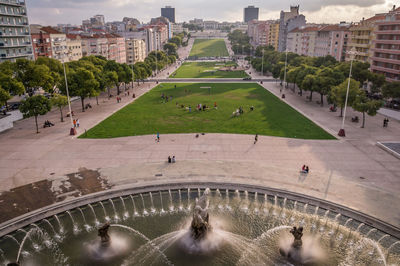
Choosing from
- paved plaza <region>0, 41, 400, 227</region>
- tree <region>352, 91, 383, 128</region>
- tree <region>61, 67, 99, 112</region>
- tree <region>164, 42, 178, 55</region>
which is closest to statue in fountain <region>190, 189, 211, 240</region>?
paved plaza <region>0, 41, 400, 227</region>

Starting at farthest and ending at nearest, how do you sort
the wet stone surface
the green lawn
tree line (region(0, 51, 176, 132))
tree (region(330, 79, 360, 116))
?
tree (region(330, 79, 360, 116))
tree line (region(0, 51, 176, 132))
the green lawn
the wet stone surface

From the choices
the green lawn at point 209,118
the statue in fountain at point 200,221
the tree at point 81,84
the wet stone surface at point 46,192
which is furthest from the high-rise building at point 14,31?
the statue in fountain at point 200,221

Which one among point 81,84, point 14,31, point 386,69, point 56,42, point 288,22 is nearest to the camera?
point 81,84

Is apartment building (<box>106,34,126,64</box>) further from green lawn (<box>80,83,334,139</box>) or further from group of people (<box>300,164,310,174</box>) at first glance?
group of people (<box>300,164,310,174</box>)

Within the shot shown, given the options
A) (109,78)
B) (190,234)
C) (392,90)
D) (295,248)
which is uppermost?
(109,78)

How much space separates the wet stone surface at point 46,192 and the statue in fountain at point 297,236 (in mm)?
17524

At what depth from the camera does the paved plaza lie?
28.8m

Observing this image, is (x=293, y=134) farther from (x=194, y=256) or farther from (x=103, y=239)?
(x=103, y=239)

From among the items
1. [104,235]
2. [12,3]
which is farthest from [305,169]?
[12,3]

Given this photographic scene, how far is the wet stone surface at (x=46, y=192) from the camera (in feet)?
83.1

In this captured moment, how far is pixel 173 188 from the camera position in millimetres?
28656

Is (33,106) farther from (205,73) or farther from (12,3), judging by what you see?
(205,73)

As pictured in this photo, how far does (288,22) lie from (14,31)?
473ft

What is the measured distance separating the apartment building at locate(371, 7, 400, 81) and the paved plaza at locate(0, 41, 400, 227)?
3420 cm
